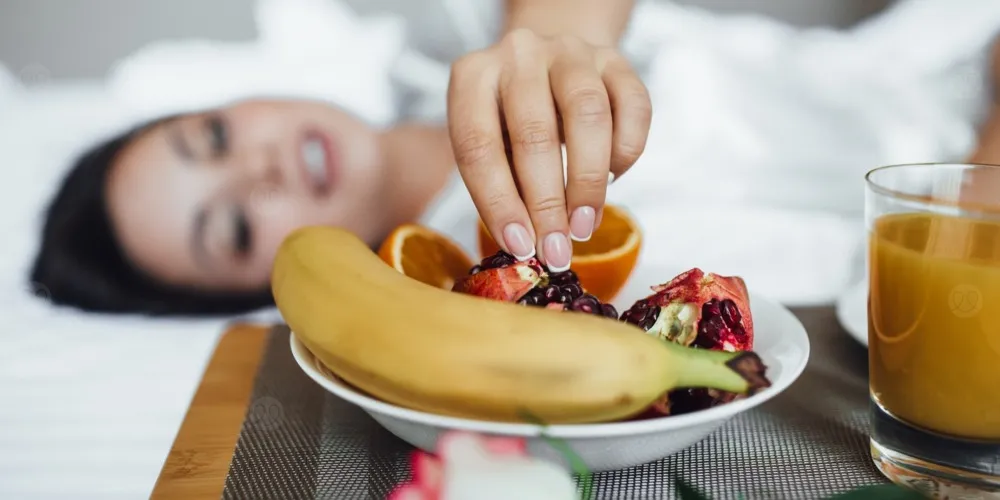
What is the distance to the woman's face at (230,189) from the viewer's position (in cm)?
123

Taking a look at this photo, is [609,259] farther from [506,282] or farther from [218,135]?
[218,135]

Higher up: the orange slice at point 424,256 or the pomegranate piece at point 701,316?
the pomegranate piece at point 701,316

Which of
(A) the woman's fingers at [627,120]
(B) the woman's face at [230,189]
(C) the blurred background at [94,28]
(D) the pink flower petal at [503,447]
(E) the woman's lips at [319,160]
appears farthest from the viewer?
(C) the blurred background at [94,28]

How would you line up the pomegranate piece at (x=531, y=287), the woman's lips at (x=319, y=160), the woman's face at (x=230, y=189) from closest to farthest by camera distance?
1. the pomegranate piece at (x=531, y=287)
2. the woman's face at (x=230, y=189)
3. the woman's lips at (x=319, y=160)

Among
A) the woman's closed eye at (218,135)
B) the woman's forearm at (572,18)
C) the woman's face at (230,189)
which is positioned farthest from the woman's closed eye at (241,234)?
the woman's forearm at (572,18)

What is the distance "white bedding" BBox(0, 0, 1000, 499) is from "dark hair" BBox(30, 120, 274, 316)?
0.17 ft

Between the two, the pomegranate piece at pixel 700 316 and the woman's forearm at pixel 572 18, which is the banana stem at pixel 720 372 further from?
the woman's forearm at pixel 572 18

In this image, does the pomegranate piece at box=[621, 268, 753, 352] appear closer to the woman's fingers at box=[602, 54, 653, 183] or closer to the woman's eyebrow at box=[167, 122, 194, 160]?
the woman's fingers at box=[602, 54, 653, 183]

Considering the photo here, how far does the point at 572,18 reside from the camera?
1.11 m

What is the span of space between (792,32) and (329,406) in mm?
1439

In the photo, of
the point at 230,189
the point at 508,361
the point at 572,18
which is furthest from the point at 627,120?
the point at 230,189

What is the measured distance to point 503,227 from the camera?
1.97 feet

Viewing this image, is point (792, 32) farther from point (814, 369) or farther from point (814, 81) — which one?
point (814, 369)

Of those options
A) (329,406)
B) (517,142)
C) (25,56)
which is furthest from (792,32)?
(25,56)
